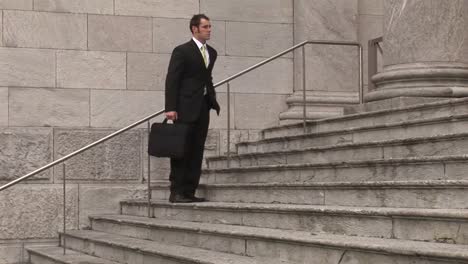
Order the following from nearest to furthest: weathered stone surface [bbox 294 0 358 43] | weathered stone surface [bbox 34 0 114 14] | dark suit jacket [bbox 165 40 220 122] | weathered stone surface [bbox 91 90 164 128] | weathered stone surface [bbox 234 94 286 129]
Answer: dark suit jacket [bbox 165 40 220 122]
weathered stone surface [bbox 34 0 114 14]
weathered stone surface [bbox 91 90 164 128]
weathered stone surface [bbox 234 94 286 129]
weathered stone surface [bbox 294 0 358 43]

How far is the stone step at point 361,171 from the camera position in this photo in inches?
253

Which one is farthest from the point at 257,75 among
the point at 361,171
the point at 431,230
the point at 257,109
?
the point at 431,230

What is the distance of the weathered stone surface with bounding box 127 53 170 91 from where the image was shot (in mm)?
12070

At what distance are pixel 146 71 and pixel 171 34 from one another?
628 mm

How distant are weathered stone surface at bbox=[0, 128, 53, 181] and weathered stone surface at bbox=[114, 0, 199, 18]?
6.55 feet

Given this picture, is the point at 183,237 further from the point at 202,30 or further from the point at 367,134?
the point at 202,30

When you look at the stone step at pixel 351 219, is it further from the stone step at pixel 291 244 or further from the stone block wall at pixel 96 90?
the stone block wall at pixel 96 90

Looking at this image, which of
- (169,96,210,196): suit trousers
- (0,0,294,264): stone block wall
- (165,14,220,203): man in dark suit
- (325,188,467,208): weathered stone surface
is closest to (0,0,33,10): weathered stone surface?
(0,0,294,264): stone block wall

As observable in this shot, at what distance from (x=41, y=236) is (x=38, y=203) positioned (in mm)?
408

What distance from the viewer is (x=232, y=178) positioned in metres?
9.86

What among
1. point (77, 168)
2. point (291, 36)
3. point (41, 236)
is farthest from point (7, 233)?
point (291, 36)

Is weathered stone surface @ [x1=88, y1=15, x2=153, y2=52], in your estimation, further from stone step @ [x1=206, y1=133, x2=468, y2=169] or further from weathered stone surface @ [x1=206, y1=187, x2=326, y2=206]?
weathered stone surface @ [x1=206, y1=187, x2=326, y2=206]

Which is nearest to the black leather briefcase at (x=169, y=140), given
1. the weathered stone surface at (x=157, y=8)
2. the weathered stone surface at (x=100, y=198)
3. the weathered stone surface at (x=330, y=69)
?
the weathered stone surface at (x=100, y=198)

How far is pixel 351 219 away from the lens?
6148 millimetres
